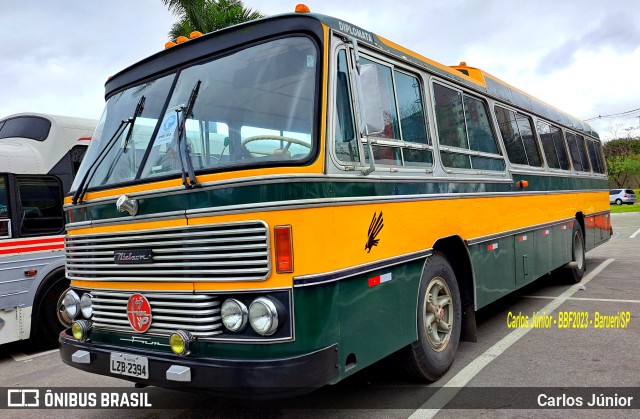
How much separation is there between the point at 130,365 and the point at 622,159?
64563 mm

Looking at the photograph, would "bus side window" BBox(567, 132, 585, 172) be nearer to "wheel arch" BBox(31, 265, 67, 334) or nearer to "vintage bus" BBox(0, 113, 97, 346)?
"vintage bus" BBox(0, 113, 97, 346)

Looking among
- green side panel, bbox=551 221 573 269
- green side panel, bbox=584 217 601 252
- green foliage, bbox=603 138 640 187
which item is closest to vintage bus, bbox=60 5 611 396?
green side panel, bbox=551 221 573 269

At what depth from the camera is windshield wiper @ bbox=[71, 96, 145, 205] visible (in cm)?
413

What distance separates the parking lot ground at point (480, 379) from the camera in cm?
411

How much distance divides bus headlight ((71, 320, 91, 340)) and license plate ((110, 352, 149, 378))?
1.39ft

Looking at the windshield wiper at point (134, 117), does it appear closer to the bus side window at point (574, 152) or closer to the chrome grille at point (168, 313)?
the chrome grille at point (168, 313)

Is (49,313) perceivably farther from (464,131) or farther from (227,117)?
(464,131)

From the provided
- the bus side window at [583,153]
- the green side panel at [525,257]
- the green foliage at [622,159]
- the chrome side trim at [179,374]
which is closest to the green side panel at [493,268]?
the green side panel at [525,257]

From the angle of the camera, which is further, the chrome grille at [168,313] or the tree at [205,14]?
the tree at [205,14]

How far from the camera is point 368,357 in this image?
3.62 meters

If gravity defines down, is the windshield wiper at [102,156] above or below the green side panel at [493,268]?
above

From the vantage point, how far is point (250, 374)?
3074 millimetres

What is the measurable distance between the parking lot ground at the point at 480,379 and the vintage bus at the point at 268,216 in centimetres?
34

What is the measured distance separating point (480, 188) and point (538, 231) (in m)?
2.14
